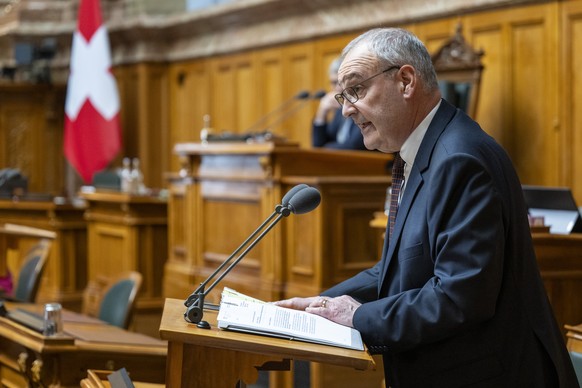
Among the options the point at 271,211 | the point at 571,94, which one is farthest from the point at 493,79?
the point at 271,211

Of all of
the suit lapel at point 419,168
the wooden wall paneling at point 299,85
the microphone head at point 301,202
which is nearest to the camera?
the suit lapel at point 419,168

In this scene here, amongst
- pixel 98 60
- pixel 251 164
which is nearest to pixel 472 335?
pixel 251 164

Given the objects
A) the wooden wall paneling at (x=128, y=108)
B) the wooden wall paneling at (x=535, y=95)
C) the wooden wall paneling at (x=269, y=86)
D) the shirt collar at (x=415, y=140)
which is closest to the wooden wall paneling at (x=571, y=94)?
the wooden wall paneling at (x=535, y=95)

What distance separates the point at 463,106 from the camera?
654cm

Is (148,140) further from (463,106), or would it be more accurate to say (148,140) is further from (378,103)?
(378,103)

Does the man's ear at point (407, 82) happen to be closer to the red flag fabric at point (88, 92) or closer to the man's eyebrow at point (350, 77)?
the man's eyebrow at point (350, 77)

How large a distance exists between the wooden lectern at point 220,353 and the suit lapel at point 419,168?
1.19 feet

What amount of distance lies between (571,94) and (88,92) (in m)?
5.93

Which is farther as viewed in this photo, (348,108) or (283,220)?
(283,220)

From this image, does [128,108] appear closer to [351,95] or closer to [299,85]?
[299,85]

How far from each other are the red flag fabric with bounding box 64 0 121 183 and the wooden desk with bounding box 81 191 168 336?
2.70 meters

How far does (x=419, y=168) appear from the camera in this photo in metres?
2.24

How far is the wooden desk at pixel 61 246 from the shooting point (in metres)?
8.26

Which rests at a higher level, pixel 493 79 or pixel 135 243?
pixel 493 79
